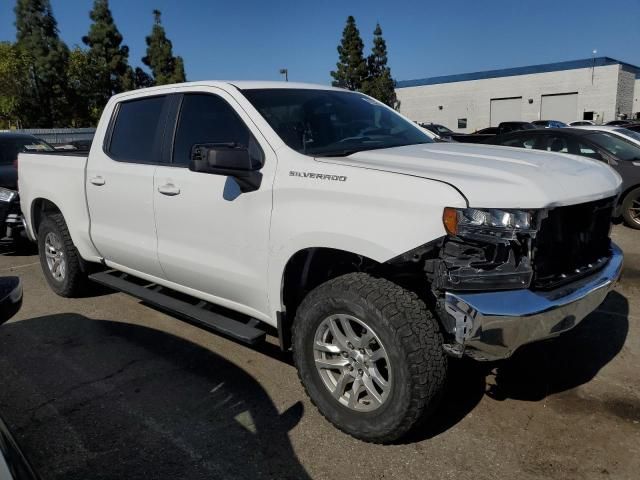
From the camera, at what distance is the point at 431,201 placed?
103 inches

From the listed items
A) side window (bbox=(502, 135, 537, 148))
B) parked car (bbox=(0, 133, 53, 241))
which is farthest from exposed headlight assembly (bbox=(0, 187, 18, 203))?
side window (bbox=(502, 135, 537, 148))

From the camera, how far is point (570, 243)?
3.04 m

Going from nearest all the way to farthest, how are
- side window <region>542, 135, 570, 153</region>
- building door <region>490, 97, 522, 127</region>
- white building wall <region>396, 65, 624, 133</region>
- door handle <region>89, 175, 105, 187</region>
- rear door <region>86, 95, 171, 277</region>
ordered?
rear door <region>86, 95, 171, 277</region>
door handle <region>89, 175, 105, 187</region>
side window <region>542, 135, 570, 153</region>
white building wall <region>396, 65, 624, 133</region>
building door <region>490, 97, 522, 127</region>

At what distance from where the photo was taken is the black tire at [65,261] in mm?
5266

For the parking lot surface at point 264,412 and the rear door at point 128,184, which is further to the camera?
the rear door at point 128,184

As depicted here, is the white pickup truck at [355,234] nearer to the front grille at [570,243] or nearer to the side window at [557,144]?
the front grille at [570,243]

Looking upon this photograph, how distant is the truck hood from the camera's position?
265cm

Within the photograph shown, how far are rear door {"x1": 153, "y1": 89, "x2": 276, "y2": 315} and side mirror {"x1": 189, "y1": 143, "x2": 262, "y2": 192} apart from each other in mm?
46

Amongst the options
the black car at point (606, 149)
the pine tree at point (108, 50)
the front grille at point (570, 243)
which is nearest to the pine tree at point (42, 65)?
the pine tree at point (108, 50)

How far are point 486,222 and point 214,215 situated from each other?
5.71 ft

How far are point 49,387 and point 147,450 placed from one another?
1.16m

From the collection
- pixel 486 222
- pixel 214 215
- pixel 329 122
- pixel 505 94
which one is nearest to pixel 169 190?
pixel 214 215

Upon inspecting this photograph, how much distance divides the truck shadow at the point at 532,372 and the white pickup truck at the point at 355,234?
1.98 ft

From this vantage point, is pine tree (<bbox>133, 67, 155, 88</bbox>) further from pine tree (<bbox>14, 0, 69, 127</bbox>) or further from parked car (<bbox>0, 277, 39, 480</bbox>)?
parked car (<bbox>0, 277, 39, 480</bbox>)
